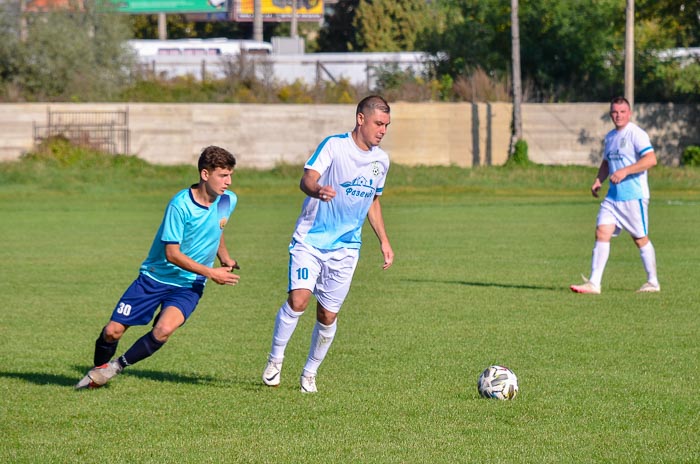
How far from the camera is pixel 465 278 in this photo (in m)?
15.4

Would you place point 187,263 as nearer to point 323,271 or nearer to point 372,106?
point 323,271

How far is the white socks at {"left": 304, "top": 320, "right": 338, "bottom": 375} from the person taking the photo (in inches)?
324

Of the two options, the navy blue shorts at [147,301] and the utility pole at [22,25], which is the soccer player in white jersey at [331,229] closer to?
the navy blue shorts at [147,301]

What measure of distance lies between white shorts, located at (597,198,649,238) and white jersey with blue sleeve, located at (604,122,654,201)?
7 centimetres

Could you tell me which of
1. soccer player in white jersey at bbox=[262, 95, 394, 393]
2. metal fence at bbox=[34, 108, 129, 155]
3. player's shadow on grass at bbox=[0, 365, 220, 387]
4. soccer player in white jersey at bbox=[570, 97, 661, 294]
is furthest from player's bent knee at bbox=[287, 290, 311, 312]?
metal fence at bbox=[34, 108, 129, 155]

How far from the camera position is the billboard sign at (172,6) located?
59188 mm

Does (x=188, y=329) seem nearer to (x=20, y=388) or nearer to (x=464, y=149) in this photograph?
(x=20, y=388)

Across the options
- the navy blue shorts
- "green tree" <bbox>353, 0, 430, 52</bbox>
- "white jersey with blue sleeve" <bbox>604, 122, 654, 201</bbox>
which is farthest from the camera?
"green tree" <bbox>353, 0, 430, 52</bbox>

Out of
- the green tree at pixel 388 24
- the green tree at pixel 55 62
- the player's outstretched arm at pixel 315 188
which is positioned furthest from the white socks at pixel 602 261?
the green tree at pixel 388 24

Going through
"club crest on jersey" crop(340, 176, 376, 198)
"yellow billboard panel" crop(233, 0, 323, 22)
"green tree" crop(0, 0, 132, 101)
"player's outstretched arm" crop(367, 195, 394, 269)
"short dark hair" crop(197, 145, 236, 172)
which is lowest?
"player's outstretched arm" crop(367, 195, 394, 269)

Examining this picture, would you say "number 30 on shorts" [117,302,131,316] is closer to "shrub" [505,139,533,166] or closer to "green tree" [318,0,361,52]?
"shrub" [505,139,533,166]

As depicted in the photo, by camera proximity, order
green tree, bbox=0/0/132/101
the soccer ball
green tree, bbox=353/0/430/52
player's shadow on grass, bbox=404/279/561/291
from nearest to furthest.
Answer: the soccer ball
player's shadow on grass, bbox=404/279/561/291
green tree, bbox=0/0/132/101
green tree, bbox=353/0/430/52

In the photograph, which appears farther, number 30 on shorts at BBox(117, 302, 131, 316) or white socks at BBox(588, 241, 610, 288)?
white socks at BBox(588, 241, 610, 288)

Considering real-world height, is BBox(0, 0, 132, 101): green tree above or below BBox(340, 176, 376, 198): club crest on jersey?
above
